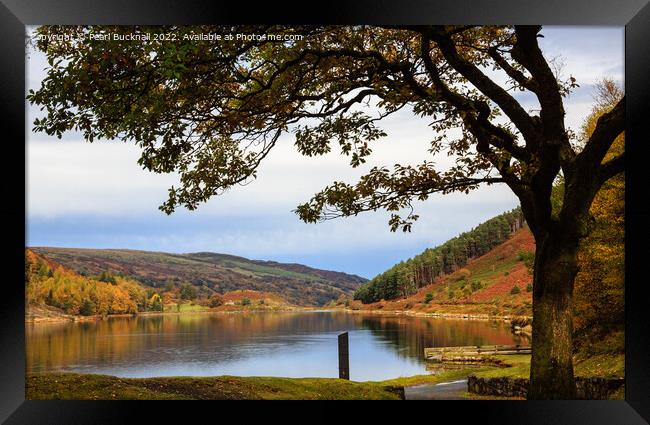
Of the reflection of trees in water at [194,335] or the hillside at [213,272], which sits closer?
the hillside at [213,272]

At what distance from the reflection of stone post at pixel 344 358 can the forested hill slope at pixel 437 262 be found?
2.08m

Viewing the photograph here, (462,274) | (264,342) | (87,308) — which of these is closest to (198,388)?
(87,308)

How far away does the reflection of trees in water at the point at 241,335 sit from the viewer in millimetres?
13039

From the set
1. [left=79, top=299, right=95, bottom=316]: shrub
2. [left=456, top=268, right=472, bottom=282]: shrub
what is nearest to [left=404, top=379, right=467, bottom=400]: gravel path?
[left=456, top=268, right=472, bottom=282]: shrub

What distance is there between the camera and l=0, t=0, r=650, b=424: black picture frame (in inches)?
293

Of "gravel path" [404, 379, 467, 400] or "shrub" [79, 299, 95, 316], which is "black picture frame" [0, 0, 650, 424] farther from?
"shrub" [79, 299, 95, 316]

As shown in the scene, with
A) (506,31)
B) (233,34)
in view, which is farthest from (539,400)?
(233,34)

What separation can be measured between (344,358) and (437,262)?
302 cm

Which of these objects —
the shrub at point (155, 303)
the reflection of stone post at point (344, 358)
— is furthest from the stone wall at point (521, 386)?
the shrub at point (155, 303)

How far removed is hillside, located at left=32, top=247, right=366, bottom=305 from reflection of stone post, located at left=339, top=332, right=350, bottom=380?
1.70 meters

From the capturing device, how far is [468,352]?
49.8 ft

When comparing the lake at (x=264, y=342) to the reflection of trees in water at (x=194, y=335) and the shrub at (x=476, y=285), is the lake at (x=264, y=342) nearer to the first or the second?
the reflection of trees in water at (x=194, y=335)
